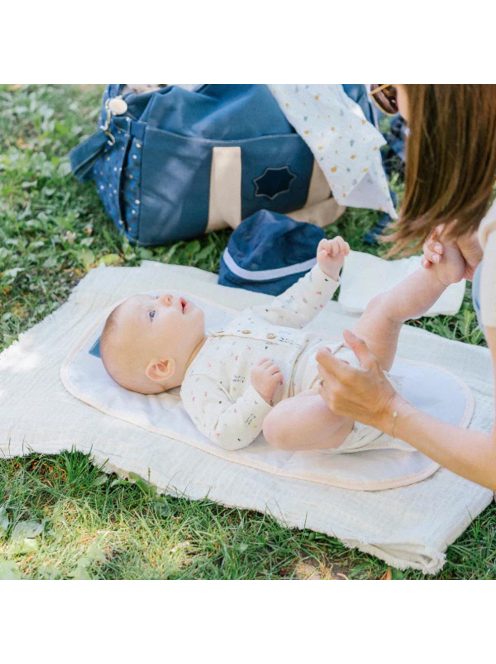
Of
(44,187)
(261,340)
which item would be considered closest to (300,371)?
(261,340)

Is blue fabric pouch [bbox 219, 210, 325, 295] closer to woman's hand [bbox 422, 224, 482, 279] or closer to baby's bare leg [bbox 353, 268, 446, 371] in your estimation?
baby's bare leg [bbox 353, 268, 446, 371]

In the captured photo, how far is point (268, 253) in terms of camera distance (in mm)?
3270

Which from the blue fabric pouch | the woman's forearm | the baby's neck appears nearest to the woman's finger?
the woman's forearm

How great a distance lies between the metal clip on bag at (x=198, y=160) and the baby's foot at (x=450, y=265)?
123cm

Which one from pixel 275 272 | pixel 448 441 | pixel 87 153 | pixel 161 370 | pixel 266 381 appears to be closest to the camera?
pixel 448 441

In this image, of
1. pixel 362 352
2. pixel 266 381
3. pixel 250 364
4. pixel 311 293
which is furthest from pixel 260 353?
pixel 362 352

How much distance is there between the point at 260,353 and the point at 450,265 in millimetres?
639

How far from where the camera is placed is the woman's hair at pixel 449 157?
1754 millimetres

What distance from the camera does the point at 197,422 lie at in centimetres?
263

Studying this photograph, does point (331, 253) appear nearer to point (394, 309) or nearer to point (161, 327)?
point (394, 309)

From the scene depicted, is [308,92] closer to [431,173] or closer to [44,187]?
[44,187]

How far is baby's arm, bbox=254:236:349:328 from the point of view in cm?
277

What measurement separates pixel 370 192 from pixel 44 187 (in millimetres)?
1460

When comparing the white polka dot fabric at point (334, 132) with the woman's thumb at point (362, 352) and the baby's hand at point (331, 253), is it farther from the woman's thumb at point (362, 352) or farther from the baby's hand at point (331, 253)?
the woman's thumb at point (362, 352)
